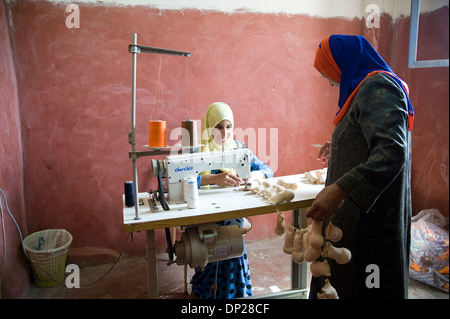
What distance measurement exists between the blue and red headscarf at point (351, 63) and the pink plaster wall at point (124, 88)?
4.32 ft

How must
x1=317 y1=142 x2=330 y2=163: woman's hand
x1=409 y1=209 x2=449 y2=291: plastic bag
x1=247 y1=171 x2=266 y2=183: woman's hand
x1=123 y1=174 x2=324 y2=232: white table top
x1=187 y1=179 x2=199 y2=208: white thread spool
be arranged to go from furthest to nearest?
1. x1=409 y1=209 x2=449 y2=291: plastic bag
2. x1=247 y1=171 x2=266 y2=183: woman's hand
3. x1=317 y1=142 x2=330 y2=163: woman's hand
4. x1=187 y1=179 x2=199 y2=208: white thread spool
5. x1=123 y1=174 x2=324 y2=232: white table top

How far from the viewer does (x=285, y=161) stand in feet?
11.8

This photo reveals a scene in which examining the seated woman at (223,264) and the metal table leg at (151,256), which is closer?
the metal table leg at (151,256)

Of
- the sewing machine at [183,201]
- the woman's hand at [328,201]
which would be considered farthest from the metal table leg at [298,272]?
the woman's hand at [328,201]

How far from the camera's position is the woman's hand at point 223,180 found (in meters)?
2.13

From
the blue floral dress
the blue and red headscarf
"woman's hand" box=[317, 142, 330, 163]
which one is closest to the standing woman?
the blue and red headscarf

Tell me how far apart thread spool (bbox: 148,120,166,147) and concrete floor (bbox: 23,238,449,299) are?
4.99 feet

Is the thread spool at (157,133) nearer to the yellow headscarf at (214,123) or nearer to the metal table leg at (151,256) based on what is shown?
the metal table leg at (151,256)

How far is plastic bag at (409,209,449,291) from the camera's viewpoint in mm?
2523

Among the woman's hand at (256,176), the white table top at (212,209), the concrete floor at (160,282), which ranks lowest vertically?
the concrete floor at (160,282)

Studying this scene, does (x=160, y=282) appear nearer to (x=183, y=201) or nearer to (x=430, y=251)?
(x=183, y=201)

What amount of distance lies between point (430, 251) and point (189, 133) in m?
2.17

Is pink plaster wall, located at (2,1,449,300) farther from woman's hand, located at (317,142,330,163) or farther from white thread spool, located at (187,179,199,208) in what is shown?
white thread spool, located at (187,179,199,208)

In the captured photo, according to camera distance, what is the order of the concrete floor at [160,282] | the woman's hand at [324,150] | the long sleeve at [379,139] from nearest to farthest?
the long sleeve at [379,139] < the woman's hand at [324,150] < the concrete floor at [160,282]
